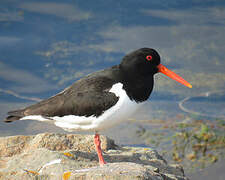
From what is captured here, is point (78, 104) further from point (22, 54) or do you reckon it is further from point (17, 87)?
point (22, 54)

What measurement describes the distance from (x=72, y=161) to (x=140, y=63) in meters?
1.67

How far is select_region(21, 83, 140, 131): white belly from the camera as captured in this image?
5035mm

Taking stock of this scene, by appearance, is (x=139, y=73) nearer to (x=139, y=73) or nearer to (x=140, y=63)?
(x=139, y=73)

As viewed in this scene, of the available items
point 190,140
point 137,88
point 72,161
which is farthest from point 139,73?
point 190,140

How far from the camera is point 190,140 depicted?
26.7 feet

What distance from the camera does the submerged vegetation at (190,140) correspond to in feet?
24.9

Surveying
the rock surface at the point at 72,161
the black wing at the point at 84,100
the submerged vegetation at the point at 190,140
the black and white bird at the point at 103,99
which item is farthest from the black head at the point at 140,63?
the submerged vegetation at the point at 190,140

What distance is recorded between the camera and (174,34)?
13.8 meters

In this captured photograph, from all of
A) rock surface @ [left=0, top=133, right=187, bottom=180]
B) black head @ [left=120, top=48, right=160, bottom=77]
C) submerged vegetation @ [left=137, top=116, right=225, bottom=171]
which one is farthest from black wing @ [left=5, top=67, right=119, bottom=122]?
submerged vegetation @ [left=137, top=116, right=225, bottom=171]

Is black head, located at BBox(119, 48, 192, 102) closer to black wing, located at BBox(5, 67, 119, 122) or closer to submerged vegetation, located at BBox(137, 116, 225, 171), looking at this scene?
black wing, located at BBox(5, 67, 119, 122)

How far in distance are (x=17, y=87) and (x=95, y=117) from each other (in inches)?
242

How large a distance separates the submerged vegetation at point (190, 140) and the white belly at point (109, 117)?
2810 mm

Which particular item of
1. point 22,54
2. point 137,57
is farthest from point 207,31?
point 137,57

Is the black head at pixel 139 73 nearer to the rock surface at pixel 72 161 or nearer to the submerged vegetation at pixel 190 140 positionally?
the rock surface at pixel 72 161
